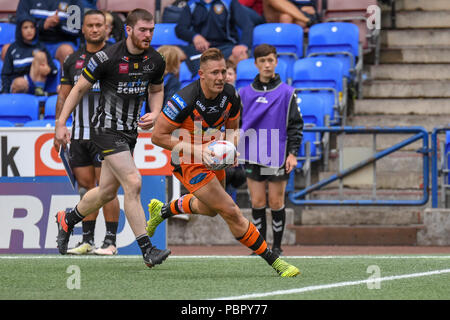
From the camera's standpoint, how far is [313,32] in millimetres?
13984

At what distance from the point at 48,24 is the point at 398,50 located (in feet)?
17.4

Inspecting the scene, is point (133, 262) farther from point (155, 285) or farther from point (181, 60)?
point (181, 60)

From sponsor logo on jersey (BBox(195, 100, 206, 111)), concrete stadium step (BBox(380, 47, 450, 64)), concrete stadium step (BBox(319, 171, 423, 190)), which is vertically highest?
sponsor logo on jersey (BBox(195, 100, 206, 111))

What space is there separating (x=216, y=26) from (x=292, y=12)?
1.42m

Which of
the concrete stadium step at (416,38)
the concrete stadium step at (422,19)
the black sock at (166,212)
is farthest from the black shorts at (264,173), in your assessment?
the concrete stadium step at (422,19)

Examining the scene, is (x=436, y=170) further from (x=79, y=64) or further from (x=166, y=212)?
(x=79, y=64)

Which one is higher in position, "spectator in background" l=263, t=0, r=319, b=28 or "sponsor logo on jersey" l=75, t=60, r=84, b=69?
"spectator in background" l=263, t=0, r=319, b=28

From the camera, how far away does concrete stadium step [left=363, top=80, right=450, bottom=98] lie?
13.9 m

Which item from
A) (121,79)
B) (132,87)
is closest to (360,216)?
(132,87)

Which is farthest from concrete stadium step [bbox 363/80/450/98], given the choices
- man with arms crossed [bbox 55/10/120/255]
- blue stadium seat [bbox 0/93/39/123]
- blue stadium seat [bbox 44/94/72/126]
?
man with arms crossed [bbox 55/10/120/255]

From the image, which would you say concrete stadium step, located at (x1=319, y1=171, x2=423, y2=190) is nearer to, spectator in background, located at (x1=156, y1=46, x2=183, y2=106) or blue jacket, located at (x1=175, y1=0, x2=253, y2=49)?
spectator in background, located at (x1=156, y1=46, x2=183, y2=106)

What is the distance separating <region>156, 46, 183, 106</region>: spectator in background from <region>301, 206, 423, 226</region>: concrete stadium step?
6.96 ft

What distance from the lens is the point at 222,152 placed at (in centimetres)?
670

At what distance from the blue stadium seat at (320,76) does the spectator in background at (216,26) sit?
95 centimetres
